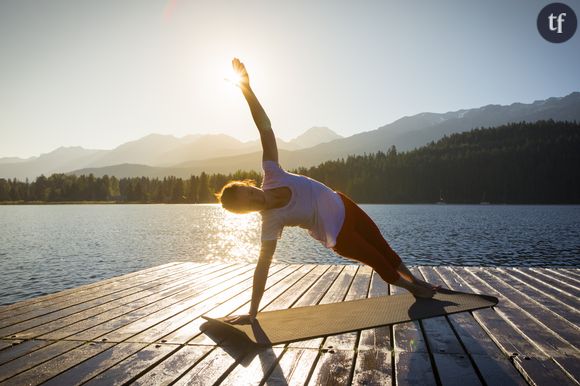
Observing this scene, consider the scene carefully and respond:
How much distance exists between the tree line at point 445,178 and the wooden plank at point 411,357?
4259 inches

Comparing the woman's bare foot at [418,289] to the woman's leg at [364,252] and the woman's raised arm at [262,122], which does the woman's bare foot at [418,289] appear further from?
the woman's raised arm at [262,122]

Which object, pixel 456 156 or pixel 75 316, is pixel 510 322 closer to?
pixel 75 316

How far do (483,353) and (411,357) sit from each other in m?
0.64

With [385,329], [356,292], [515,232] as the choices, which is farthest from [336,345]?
[515,232]

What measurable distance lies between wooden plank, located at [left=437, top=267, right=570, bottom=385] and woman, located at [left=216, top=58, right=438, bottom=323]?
1.01 meters

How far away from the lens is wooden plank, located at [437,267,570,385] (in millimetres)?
3074

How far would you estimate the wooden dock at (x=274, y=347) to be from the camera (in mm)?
3170

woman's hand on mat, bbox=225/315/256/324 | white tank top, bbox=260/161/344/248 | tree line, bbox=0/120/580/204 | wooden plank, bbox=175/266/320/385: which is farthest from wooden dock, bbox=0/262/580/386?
tree line, bbox=0/120/580/204

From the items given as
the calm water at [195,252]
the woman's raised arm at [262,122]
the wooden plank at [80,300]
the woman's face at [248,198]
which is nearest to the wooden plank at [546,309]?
the woman's face at [248,198]

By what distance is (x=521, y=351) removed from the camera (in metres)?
3.62

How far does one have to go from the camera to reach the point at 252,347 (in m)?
3.83

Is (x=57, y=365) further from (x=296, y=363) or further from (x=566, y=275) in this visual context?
(x=566, y=275)

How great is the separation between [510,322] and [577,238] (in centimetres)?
3881

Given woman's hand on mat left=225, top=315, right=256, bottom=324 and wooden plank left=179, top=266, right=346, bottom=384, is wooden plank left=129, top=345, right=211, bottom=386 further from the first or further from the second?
woman's hand on mat left=225, top=315, right=256, bottom=324
